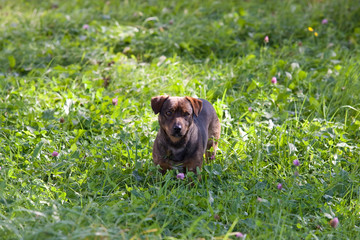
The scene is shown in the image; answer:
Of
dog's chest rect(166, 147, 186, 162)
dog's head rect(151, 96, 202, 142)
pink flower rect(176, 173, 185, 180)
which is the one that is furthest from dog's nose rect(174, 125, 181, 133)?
pink flower rect(176, 173, 185, 180)

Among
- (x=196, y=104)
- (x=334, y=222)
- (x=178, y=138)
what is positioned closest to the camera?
(x=334, y=222)

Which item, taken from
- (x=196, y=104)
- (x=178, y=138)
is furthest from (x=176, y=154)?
(x=196, y=104)

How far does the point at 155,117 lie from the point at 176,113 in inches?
48.2

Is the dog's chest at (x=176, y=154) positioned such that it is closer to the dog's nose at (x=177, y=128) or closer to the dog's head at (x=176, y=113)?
the dog's head at (x=176, y=113)

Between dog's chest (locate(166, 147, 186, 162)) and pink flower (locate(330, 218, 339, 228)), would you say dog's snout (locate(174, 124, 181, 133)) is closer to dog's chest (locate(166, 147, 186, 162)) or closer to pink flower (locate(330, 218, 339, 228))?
dog's chest (locate(166, 147, 186, 162))

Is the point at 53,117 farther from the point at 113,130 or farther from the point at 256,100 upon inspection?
the point at 256,100

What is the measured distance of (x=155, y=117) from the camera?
5.22 meters

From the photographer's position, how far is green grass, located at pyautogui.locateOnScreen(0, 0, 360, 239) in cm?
346

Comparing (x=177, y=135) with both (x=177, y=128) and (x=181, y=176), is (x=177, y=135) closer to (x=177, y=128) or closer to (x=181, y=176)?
(x=177, y=128)

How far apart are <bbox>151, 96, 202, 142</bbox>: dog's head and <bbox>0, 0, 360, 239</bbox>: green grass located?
0.37 meters

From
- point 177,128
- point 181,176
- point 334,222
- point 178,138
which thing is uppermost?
point 177,128

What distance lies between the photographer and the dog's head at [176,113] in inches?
154

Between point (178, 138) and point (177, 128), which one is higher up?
point (177, 128)

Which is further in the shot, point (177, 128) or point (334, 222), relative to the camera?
point (177, 128)
